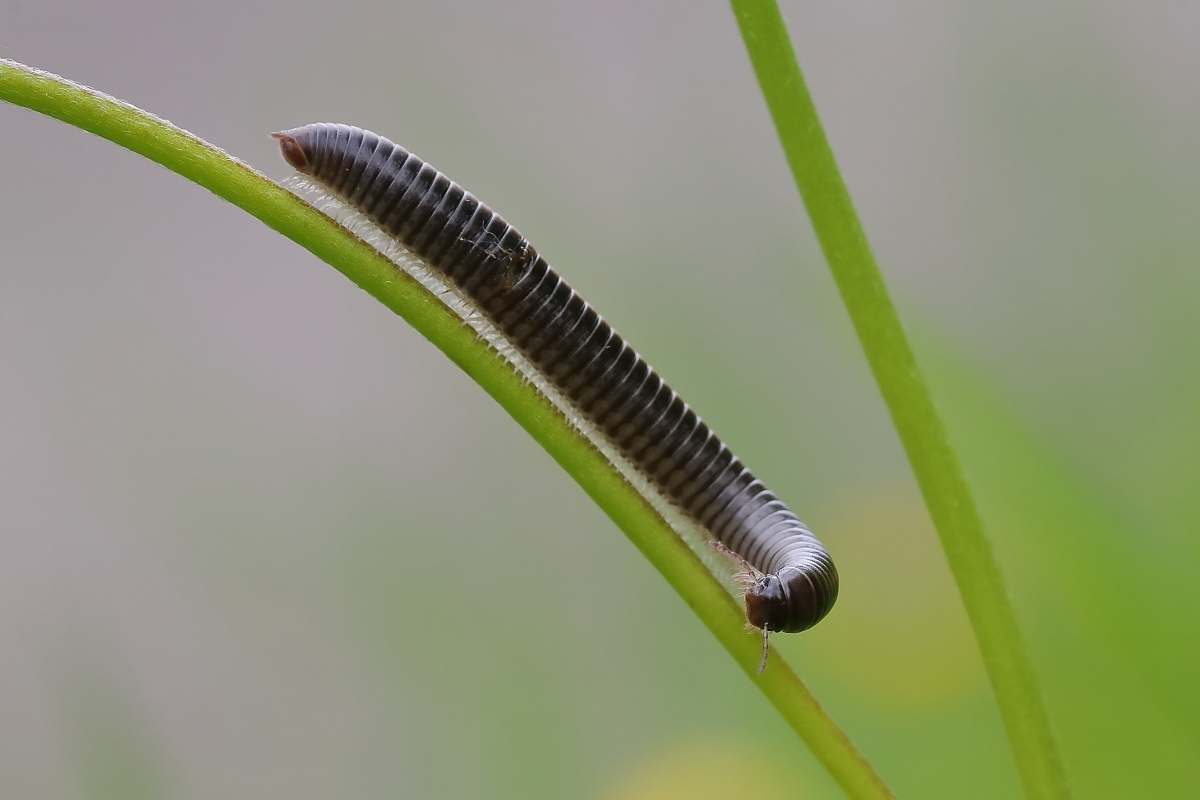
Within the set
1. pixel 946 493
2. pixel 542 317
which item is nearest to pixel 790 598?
pixel 946 493

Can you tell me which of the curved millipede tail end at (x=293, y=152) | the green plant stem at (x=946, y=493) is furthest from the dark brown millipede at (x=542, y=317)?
the green plant stem at (x=946, y=493)

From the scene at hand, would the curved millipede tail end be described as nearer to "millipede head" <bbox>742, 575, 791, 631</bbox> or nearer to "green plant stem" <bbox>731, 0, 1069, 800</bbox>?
"green plant stem" <bbox>731, 0, 1069, 800</bbox>

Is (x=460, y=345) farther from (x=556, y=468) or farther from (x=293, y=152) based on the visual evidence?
(x=556, y=468)

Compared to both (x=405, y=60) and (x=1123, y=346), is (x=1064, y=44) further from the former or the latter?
(x=405, y=60)

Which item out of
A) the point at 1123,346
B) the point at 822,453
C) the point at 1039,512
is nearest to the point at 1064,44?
the point at 1123,346

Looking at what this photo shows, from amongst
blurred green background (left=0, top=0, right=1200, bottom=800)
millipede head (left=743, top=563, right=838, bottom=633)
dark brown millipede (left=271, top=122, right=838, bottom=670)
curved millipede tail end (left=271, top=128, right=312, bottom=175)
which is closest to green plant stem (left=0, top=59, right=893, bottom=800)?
millipede head (left=743, top=563, right=838, bottom=633)
